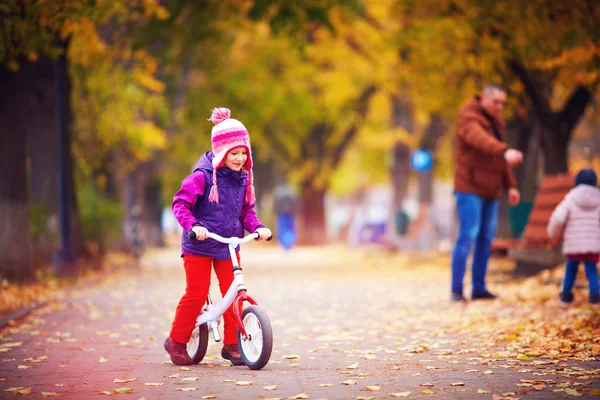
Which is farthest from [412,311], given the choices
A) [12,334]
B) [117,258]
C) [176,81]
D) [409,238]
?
[176,81]

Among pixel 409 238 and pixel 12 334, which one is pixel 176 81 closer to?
pixel 409 238

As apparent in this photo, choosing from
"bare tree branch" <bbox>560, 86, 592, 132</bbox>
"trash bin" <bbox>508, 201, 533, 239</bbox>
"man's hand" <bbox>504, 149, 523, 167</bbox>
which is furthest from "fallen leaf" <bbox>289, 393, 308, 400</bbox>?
"trash bin" <bbox>508, 201, 533, 239</bbox>

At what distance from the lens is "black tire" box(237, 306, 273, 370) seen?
752 cm

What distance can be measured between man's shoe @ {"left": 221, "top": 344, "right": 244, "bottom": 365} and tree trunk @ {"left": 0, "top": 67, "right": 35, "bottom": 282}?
305 inches

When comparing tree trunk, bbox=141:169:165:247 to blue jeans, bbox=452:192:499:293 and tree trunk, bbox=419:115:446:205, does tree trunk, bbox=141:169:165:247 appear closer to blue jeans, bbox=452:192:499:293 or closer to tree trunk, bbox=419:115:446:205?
tree trunk, bbox=419:115:446:205

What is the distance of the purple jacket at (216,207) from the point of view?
791cm

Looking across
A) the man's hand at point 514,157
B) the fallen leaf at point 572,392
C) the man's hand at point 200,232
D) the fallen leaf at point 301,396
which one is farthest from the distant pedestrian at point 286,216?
the fallen leaf at point 572,392

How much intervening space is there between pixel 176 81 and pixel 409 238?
36.2 feet

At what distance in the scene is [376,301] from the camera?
47.2ft

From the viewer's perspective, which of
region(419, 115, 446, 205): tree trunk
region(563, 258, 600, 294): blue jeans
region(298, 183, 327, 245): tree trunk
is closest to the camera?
region(563, 258, 600, 294): blue jeans

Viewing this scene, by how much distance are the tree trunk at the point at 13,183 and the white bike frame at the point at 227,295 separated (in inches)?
309

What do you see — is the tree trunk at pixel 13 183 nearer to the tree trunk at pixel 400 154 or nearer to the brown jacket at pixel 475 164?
the brown jacket at pixel 475 164

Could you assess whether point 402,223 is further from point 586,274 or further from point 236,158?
point 236,158

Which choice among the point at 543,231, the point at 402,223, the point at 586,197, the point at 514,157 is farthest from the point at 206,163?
the point at 402,223
